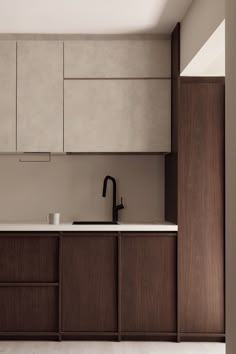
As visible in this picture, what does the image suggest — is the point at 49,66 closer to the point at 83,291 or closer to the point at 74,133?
the point at 74,133

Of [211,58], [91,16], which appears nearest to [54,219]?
[91,16]

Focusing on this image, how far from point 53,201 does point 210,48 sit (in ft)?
6.94

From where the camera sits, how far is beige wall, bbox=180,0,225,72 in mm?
3544

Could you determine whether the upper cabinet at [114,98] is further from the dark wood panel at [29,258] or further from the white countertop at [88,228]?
the dark wood panel at [29,258]

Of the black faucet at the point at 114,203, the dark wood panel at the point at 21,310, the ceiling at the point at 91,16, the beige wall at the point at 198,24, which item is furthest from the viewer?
the black faucet at the point at 114,203

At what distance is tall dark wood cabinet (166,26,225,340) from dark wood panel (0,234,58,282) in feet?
3.27

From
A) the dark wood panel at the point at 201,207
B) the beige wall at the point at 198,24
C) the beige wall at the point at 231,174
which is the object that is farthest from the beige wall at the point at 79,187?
the beige wall at the point at 231,174

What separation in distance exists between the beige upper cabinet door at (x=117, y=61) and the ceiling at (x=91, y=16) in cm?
12

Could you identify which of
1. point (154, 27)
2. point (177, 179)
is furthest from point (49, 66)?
point (177, 179)

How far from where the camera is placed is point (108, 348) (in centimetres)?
446

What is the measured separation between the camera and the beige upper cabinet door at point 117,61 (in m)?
5.00

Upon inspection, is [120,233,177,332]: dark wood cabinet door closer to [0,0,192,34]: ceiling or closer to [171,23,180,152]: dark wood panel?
[171,23,180,152]: dark wood panel

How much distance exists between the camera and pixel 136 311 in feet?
15.4

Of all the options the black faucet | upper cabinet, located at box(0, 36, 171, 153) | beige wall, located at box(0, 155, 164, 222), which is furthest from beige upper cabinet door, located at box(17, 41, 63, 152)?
the black faucet
